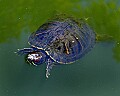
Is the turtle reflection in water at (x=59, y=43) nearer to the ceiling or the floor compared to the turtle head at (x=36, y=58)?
nearer to the ceiling

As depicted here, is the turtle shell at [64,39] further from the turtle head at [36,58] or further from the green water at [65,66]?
the green water at [65,66]

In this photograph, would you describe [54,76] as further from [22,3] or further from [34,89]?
[22,3]

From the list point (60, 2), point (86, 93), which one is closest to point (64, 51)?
point (86, 93)

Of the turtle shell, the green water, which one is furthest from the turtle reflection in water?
the green water

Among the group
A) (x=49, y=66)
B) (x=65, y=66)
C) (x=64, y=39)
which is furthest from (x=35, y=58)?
(x=65, y=66)

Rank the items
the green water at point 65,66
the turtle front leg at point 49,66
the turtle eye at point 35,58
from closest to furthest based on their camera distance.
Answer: the turtle eye at point 35,58 < the turtle front leg at point 49,66 < the green water at point 65,66

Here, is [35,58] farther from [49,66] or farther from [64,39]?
[64,39]

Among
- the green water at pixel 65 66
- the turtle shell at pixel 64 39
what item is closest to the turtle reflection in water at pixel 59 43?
the turtle shell at pixel 64 39
